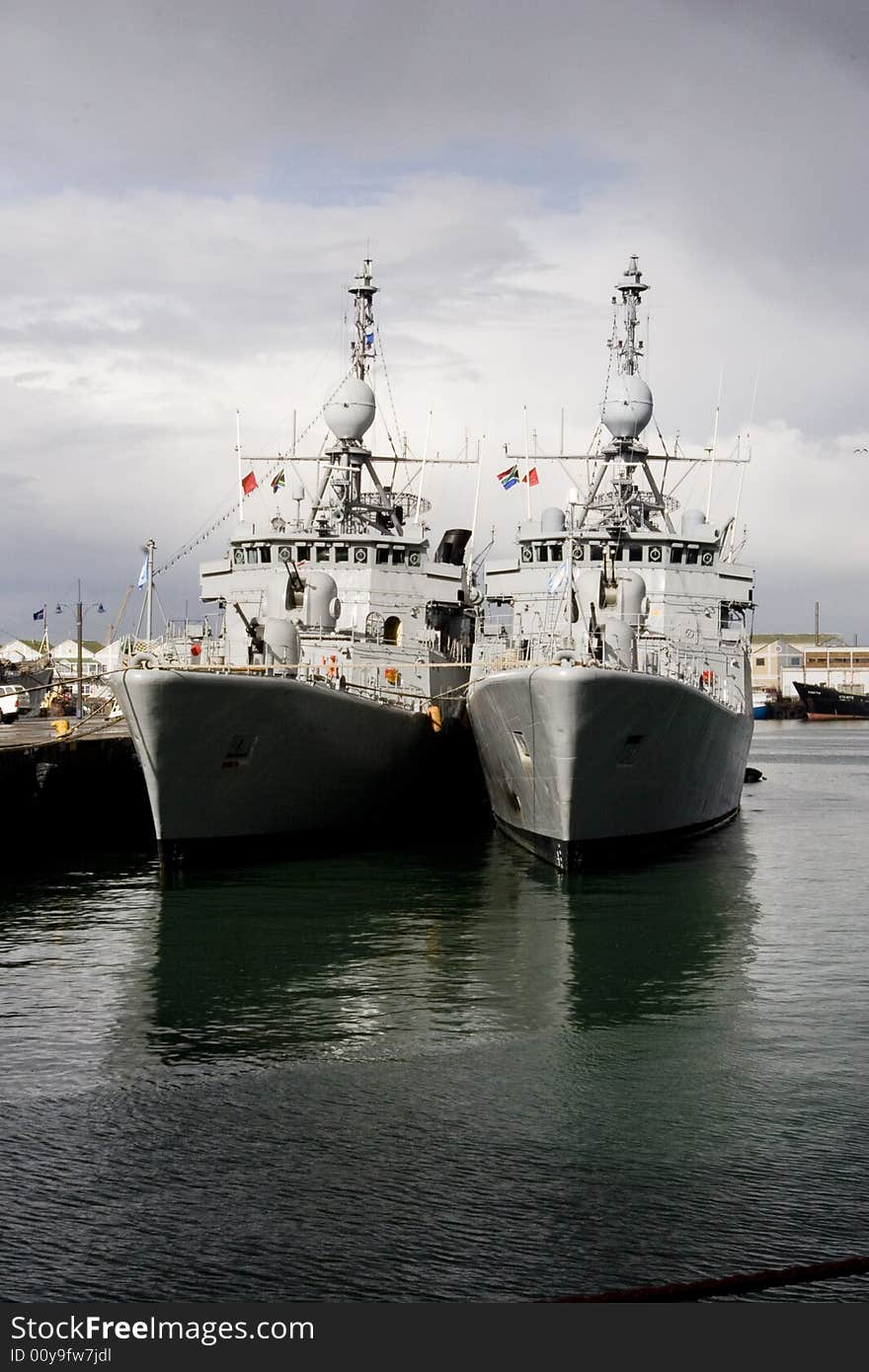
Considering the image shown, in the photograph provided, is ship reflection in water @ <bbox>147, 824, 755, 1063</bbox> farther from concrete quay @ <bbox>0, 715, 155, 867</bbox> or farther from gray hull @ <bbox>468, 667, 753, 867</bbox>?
concrete quay @ <bbox>0, 715, 155, 867</bbox>

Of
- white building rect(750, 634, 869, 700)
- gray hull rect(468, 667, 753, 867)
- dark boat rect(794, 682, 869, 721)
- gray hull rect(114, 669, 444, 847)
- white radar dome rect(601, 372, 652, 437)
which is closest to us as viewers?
gray hull rect(468, 667, 753, 867)

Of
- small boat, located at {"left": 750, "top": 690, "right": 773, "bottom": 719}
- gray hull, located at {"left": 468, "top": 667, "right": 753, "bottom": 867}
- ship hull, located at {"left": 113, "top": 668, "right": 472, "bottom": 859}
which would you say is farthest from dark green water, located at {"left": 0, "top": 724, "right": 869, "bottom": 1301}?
small boat, located at {"left": 750, "top": 690, "right": 773, "bottom": 719}

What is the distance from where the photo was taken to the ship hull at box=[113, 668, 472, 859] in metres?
18.7

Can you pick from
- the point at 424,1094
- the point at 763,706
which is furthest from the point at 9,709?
the point at 763,706

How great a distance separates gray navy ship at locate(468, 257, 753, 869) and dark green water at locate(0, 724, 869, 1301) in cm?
193

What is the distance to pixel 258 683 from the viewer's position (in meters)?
19.0

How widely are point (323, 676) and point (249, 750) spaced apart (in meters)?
2.86

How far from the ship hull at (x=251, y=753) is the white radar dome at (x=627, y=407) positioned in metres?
9.83

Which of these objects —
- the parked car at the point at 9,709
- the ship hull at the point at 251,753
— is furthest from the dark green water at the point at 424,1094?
the parked car at the point at 9,709

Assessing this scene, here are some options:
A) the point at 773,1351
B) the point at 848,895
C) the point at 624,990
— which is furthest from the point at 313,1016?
the point at 848,895

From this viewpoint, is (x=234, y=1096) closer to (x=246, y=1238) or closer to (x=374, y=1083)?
(x=374, y=1083)

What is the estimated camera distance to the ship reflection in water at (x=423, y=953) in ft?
→ 36.6

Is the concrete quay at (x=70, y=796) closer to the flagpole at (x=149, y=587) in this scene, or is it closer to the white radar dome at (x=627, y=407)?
the flagpole at (x=149, y=587)

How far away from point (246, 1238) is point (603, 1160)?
2.21 metres
